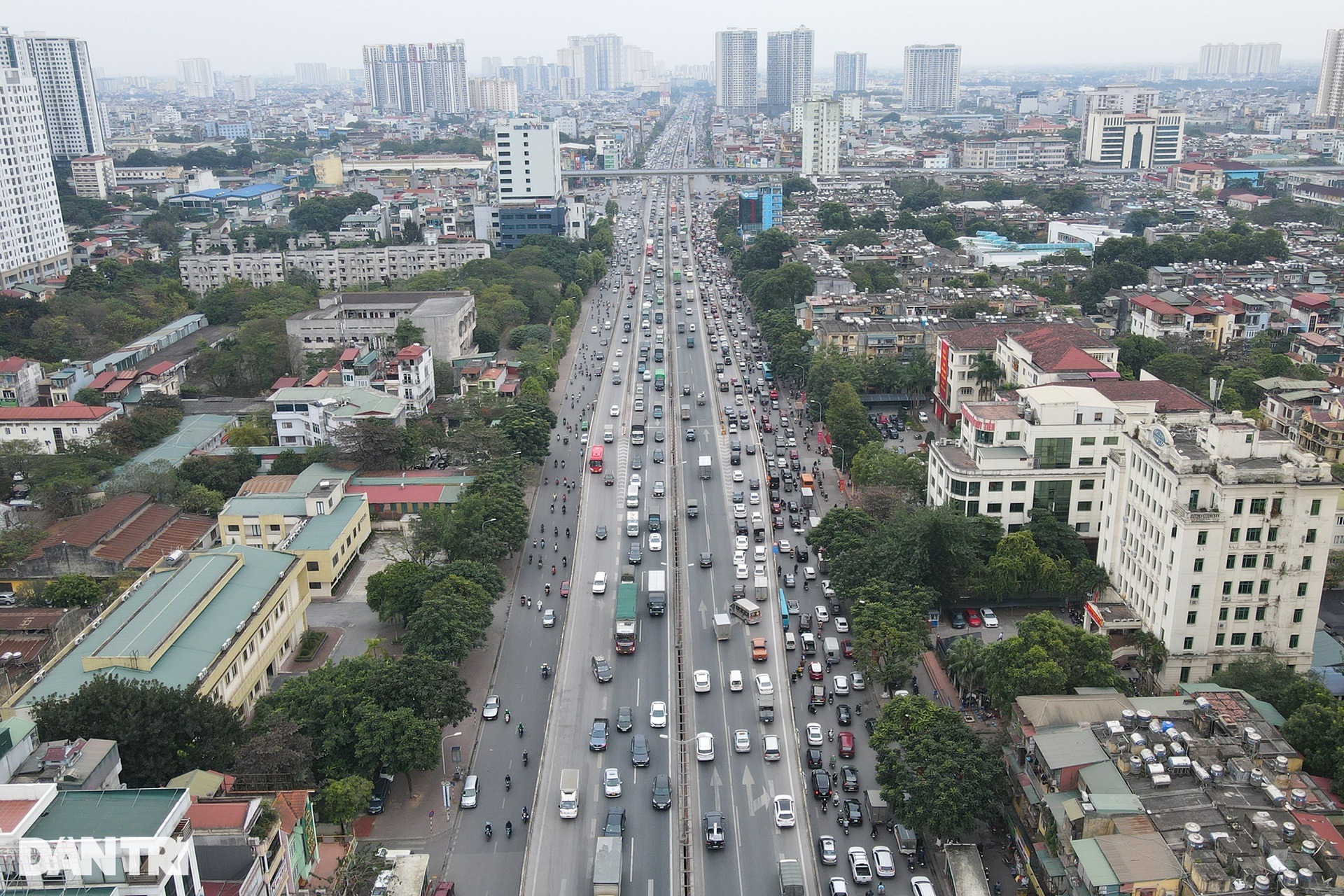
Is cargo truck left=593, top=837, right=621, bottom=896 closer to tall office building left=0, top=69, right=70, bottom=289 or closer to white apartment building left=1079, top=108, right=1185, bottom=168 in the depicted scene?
tall office building left=0, top=69, right=70, bottom=289

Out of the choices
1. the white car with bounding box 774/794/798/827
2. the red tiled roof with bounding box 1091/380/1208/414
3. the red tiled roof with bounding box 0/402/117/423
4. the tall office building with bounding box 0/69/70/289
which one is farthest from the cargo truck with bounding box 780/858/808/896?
the tall office building with bounding box 0/69/70/289

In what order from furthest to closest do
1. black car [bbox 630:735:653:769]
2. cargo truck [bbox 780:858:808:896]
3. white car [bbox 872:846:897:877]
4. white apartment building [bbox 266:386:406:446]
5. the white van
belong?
white apartment building [bbox 266:386:406:446] < black car [bbox 630:735:653:769] < the white van < white car [bbox 872:846:897:877] < cargo truck [bbox 780:858:808:896]

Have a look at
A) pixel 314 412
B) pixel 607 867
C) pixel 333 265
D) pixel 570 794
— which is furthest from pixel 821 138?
pixel 607 867

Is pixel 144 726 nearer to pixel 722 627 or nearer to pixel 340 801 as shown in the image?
pixel 340 801

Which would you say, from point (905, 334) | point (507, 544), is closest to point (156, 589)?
point (507, 544)

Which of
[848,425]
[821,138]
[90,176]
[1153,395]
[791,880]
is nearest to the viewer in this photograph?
[791,880]

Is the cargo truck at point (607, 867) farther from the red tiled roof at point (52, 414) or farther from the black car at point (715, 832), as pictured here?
the red tiled roof at point (52, 414)
